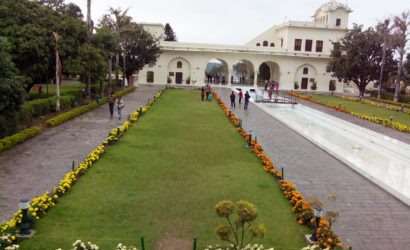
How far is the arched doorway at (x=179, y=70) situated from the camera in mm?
49969

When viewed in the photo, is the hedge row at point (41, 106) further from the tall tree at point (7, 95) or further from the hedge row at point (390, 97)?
the hedge row at point (390, 97)

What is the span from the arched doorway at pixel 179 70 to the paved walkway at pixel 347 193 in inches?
1335

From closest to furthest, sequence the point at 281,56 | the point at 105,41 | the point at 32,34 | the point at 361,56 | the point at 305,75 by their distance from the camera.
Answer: the point at 32,34 → the point at 105,41 → the point at 361,56 → the point at 281,56 → the point at 305,75

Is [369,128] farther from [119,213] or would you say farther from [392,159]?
[119,213]

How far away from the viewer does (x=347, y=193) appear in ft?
33.2

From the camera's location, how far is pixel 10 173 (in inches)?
414

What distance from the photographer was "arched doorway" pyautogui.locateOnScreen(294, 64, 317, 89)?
5172 cm

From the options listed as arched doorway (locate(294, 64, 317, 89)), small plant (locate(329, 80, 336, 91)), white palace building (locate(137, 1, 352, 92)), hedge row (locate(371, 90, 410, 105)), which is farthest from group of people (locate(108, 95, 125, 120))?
small plant (locate(329, 80, 336, 91))

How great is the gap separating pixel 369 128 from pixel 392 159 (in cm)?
738

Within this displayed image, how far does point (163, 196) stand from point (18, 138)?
730 cm

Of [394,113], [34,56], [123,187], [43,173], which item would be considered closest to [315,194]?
[123,187]

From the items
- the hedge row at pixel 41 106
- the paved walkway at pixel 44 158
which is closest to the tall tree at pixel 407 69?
the paved walkway at pixel 44 158

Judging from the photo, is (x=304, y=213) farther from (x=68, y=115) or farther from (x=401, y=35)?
(x=401, y=35)

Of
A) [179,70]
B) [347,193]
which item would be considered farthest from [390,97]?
[347,193]
